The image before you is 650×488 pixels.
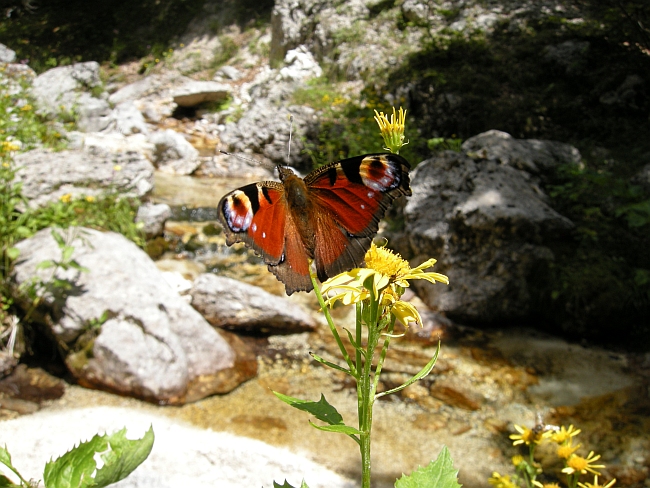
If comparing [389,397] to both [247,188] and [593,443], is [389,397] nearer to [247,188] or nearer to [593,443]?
[593,443]

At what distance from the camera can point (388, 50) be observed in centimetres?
891

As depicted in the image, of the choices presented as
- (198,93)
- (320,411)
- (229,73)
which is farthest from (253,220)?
(229,73)

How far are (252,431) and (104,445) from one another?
1.80m

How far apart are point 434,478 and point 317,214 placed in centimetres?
66

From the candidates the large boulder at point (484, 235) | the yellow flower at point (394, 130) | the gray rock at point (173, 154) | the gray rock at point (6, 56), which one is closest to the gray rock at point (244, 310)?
the large boulder at point (484, 235)

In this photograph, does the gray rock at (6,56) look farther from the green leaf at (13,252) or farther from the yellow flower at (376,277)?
the yellow flower at (376,277)

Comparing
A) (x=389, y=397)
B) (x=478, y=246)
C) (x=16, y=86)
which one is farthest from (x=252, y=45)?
(x=389, y=397)

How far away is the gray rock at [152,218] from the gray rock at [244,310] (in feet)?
3.93

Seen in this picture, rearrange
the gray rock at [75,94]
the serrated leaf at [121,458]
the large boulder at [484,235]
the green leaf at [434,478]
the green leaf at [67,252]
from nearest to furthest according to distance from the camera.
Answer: the green leaf at [434,478] → the serrated leaf at [121,458] → the green leaf at [67,252] → the large boulder at [484,235] → the gray rock at [75,94]

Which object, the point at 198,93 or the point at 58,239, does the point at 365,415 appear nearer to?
the point at 58,239

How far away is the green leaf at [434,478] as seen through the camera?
36.8 inches

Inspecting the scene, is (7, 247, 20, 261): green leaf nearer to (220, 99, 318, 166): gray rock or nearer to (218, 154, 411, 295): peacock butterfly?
(218, 154, 411, 295): peacock butterfly

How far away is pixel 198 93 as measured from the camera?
1018cm

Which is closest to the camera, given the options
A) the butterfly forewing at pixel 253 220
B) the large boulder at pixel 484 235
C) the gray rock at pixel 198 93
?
the butterfly forewing at pixel 253 220
